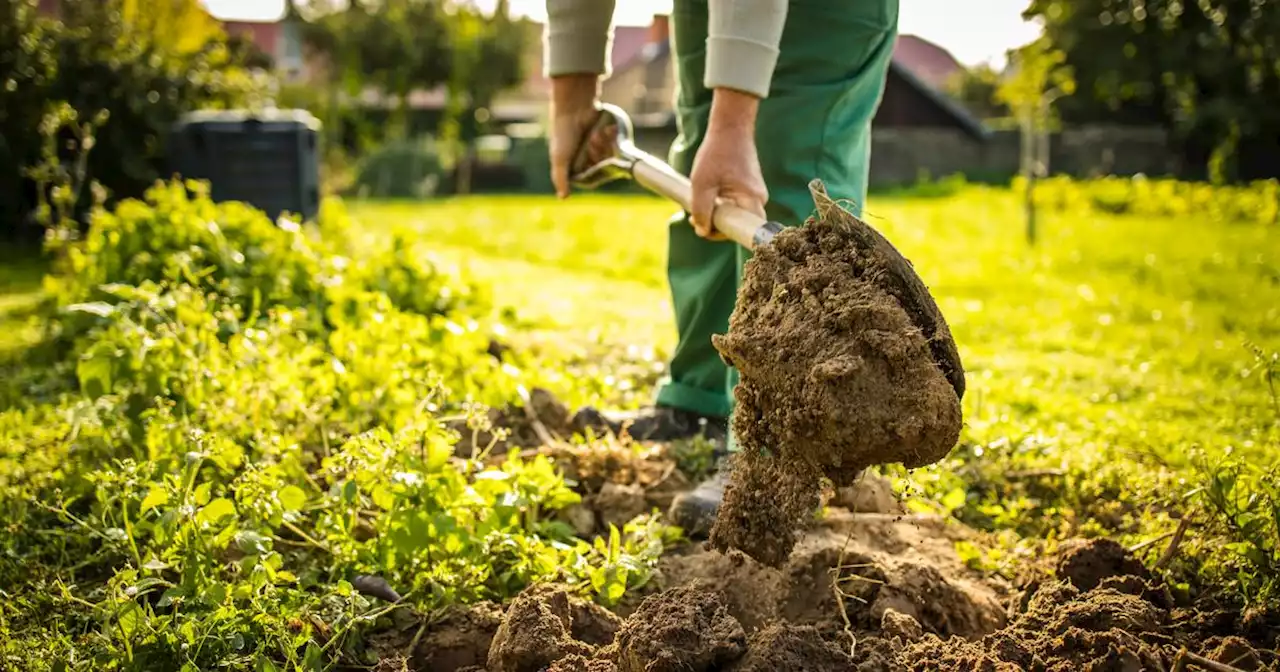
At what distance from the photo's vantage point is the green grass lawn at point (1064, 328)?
3.14 metres

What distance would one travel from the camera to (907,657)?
2053 mm

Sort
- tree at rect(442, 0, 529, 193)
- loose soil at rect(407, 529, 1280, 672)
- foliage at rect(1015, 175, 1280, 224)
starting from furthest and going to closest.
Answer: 1. tree at rect(442, 0, 529, 193)
2. foliage at rect(1015, 175, 1280, 224)
3. loose soil at rect(407, 529, 1280, 672)

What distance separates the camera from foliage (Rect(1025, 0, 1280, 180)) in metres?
11.0

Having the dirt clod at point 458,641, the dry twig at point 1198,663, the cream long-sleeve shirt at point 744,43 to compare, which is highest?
the cream long-sleeve shirt at point 744,43

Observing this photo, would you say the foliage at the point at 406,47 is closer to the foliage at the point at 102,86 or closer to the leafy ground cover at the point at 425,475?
the foliage at the point at 102,86

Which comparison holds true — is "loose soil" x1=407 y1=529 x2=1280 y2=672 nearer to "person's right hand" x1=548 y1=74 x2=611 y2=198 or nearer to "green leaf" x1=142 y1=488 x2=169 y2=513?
"green leaf" x1=142 y1=488 x2=169 y2=513

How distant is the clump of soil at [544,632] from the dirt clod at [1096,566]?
3.02 feet

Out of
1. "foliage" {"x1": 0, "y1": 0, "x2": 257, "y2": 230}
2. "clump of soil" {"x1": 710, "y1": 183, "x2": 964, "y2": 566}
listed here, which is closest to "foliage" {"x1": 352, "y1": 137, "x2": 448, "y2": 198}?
"foliage" {"x1": 0, "y1": 0, "x2": 257, "y2": 230}

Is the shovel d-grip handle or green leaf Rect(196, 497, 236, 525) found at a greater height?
the shovel d-grip handle

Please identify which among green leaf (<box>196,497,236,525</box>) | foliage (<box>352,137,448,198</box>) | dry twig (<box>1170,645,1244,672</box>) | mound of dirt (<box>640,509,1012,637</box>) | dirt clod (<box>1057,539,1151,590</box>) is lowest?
foliage (<box>352,137,448,198</box>)

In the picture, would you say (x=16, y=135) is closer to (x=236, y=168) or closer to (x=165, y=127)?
(x=165, y=127)

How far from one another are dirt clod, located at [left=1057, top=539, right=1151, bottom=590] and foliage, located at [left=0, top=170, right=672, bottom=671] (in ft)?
2.73

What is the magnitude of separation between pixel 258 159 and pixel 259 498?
5.78 meters

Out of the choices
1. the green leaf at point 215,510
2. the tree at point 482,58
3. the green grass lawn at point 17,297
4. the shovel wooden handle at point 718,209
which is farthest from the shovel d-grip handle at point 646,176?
the tree at point 482,58
